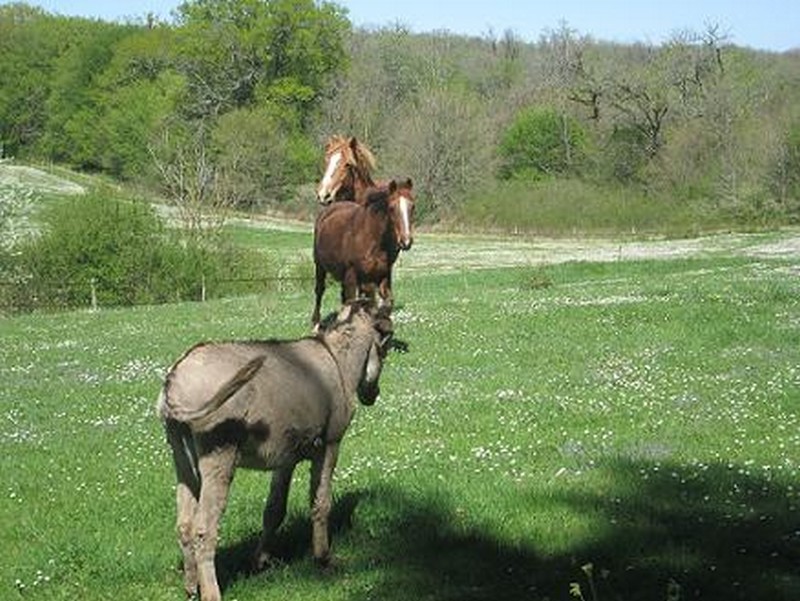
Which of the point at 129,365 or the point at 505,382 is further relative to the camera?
the point at 129,365

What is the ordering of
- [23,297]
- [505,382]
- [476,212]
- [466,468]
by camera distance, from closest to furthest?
[466,468]
[505,382]
[23,297]
[476,212]

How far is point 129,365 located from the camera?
22734 mm

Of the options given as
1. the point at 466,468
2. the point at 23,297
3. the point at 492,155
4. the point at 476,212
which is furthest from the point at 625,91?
the point at 466,468

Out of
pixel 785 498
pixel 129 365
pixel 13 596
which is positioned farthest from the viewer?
pixel 129 365

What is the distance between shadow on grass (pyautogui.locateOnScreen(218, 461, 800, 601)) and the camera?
8.22m

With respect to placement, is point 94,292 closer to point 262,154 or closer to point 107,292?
point 107,292

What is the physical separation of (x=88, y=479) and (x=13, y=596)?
12.0 feet

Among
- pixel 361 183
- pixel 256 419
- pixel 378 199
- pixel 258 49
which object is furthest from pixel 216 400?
pixel 258 49

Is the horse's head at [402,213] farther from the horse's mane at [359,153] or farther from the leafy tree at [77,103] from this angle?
the leafy tree at [77,103]

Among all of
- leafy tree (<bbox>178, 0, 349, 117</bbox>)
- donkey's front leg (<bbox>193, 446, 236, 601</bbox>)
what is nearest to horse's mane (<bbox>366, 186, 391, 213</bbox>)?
donkey's front leg (<bbox>193, 446, 236, 601</bbox>)

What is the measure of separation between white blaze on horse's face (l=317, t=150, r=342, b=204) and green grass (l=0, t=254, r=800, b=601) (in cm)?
450

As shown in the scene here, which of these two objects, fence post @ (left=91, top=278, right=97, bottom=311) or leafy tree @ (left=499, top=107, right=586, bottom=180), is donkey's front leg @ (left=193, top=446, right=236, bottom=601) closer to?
fence post @ (left=91, top=278, right=97, bottom=311)

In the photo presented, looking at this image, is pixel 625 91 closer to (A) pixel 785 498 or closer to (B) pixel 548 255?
(B) pixel 548 255

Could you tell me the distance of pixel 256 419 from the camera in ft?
26.0
